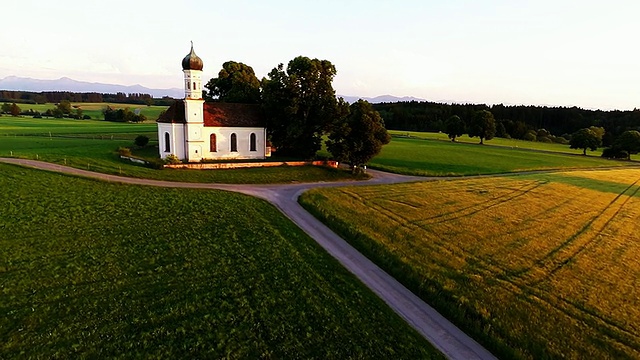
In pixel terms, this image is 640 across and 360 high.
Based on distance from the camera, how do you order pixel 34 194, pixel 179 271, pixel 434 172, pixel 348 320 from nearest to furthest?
pixel 348 320, pixel 179 271, pixel 34 194, pixel 434 172

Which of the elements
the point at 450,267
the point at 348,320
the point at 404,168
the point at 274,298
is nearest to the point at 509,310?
the point at 450,267

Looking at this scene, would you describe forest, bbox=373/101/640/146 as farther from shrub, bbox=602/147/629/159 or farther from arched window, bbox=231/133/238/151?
arched window, bbox=231/133/238/151

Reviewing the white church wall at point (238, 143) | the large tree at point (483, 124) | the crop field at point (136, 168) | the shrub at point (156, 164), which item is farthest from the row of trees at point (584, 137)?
the shrub at point (156, 164)

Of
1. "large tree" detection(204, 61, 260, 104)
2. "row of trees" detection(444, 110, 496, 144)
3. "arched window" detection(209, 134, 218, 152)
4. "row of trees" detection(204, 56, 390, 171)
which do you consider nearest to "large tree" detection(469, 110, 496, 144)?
"row of trees" detection(444, 110, 496, 144)

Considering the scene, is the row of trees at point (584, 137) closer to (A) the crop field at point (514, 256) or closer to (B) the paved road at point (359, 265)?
(A) the crop field at point (514, 256)

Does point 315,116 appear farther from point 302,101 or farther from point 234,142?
point 234,142

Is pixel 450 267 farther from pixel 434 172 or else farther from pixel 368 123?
pixel 434 172
